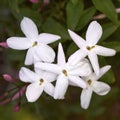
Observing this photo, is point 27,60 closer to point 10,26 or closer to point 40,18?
point 40,18

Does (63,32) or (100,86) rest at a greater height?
(63,32)

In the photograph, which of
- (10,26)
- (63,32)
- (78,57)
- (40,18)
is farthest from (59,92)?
(10,26)

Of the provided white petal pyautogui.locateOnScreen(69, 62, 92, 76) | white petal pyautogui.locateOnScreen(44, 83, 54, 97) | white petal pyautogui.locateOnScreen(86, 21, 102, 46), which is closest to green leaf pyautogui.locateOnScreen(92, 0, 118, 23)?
white petal pyautogui.locateOnScreen(86, 21, 102, 46)

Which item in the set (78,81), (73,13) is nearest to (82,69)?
(78,81)

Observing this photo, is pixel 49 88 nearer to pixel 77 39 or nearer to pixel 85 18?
pixel 77 39

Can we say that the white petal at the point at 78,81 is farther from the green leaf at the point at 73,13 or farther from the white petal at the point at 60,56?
the green leaf at the point at 73,13

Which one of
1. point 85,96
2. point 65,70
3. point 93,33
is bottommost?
point 85,96
